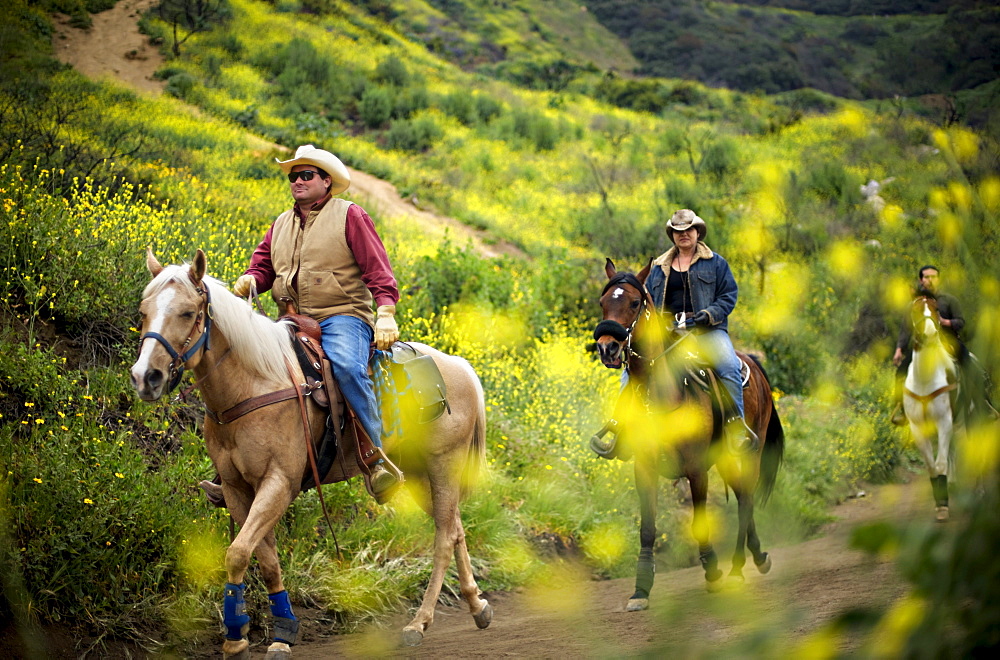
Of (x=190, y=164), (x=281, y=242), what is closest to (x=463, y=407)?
(x=281, y=242)

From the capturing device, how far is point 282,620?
473cm

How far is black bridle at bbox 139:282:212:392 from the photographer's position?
4.00 metres

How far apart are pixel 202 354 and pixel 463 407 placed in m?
2.05

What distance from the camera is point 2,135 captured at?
9258 millimetres

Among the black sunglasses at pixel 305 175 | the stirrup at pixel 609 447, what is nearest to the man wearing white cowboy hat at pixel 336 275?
the black sunglasses at pixel 305 175

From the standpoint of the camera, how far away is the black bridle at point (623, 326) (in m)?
5.59

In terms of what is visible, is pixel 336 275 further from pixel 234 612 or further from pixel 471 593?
pixel 471 593

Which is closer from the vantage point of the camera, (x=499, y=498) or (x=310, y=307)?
(x=310, y=307)

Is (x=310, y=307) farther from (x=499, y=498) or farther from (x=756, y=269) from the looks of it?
(x=756, y=269)

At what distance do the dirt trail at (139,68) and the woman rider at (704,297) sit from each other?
886cm

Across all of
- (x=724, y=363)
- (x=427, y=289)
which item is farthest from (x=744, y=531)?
(x=427, y=289)

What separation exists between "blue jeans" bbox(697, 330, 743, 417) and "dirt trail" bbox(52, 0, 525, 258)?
9156 millimetres

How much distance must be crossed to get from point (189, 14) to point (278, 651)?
28.3m

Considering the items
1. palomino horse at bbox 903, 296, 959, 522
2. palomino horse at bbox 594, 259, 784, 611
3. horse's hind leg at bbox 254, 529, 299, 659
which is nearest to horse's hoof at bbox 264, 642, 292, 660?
horse's hind leg at bbox 254, 529, 299, 659
